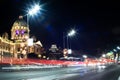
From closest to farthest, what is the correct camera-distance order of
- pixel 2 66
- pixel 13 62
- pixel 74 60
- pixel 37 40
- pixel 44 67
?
1. pixel 2 66
2. pixel 13 62
3. pixel 44 67
4. pixel 74 60
5. pixel 37 40

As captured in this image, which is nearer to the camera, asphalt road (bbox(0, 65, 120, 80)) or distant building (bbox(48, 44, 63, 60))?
asphalt road (bbox(0, 65, 120, 80))

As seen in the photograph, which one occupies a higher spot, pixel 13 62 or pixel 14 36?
pixel 14 36

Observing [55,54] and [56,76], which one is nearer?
[56,76]

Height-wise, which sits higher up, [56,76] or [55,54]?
[55,54]

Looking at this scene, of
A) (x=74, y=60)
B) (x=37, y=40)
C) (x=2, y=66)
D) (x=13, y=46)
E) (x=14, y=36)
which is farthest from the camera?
(x=37, y=40)

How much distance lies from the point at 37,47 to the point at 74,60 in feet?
280

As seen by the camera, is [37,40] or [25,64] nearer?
[25,64]

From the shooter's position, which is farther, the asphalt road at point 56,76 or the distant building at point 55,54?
the distant building at point 55,54

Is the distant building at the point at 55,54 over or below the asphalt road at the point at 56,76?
over

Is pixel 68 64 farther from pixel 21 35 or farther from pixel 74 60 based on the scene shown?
pixel 21 35

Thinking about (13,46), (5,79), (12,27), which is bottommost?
(5,79)

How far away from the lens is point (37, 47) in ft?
558

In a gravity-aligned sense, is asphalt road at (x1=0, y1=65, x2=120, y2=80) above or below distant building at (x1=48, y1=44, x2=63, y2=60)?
below

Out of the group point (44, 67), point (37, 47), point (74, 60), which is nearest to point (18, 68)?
point (44, 67)
